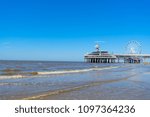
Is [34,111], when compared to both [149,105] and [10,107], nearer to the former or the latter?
[10,107]

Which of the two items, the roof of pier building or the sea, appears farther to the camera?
the roof of pier building

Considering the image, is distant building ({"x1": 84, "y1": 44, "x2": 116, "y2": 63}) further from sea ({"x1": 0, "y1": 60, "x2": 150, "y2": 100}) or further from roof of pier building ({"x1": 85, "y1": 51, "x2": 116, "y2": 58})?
sea ({"x1": 0, "y1": 60, "x2": 150, "y2": 100})

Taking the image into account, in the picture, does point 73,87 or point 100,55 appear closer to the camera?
point 73,87

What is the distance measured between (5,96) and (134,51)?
7586 inches

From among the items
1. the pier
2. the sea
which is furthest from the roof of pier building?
the sea

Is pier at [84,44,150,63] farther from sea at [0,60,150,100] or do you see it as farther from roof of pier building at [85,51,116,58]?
sea at [0,60,150,100]

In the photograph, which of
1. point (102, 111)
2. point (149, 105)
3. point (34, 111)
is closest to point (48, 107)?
point (34, 111)

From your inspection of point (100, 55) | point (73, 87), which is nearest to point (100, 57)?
point (100, 55)

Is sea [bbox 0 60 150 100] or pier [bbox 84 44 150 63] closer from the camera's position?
sea [bbox 0 60 150 100]

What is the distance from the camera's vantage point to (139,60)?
193 metres

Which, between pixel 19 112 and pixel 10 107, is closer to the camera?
pixel 19 112

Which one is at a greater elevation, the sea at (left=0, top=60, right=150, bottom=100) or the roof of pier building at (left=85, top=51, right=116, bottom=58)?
the roof of pier building at (left=85, top=51, right=116, bottom=58)

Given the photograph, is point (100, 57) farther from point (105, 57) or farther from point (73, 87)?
point (73, 87)

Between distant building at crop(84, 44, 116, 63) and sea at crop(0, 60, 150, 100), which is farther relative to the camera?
distant building at crop(84, 44, 116, 63)
